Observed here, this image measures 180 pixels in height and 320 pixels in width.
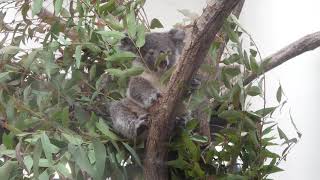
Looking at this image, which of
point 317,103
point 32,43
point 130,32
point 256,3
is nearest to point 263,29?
point 256,3

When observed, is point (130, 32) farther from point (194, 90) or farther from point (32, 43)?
point (32, 43)

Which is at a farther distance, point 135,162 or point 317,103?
point 317,103

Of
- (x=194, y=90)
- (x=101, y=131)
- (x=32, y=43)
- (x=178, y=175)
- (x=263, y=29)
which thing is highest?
(x=263, y=29)

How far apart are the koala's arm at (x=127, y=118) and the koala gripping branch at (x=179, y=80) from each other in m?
0.09

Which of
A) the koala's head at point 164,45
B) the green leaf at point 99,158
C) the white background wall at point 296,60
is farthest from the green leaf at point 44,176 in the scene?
the white background wall at point 296,60

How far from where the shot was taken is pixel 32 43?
5.65 ft

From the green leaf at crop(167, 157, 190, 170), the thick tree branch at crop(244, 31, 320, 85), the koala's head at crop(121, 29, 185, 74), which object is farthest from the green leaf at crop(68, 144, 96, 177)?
the thick tree branch at crop(244, 31, 320, 85)

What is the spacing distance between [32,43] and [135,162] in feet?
2.59

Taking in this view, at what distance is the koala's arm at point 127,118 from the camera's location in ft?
4.01

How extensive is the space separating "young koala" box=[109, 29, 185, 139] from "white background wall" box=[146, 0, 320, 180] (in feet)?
2.51

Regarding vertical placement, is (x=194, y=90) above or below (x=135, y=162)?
above

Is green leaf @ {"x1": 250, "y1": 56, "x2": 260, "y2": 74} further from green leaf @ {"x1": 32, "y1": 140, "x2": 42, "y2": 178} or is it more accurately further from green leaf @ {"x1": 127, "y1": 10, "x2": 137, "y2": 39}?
green leaf @ {"x1": 32, "y1": 140, "x2": 42, "y2": 178}

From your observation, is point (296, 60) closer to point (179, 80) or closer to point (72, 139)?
point (179, 80)

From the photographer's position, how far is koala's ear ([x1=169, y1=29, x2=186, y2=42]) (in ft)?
5.21
